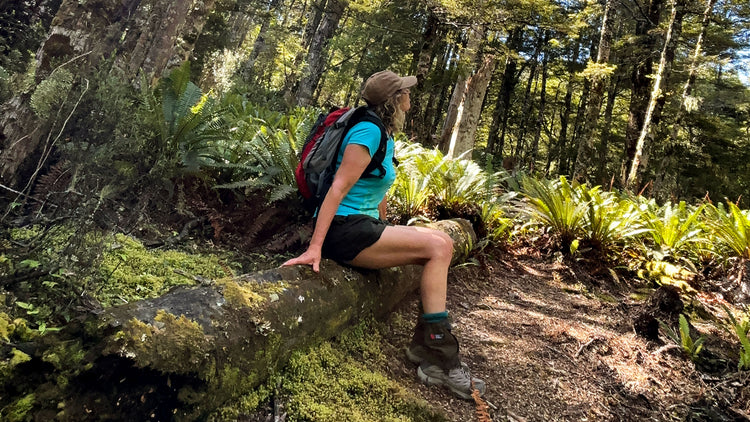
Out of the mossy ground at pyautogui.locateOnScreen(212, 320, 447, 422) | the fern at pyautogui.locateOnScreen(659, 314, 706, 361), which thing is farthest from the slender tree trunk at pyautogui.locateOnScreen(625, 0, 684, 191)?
the mossy ground at pyautogui.locateOnScreen(212, 320, 447, 422)

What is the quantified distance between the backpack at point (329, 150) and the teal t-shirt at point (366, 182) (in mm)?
37

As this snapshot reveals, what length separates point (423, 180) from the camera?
5.42 metres

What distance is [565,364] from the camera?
3350 mm

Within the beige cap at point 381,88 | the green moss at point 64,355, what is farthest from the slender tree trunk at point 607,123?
the green moss at point 64,355

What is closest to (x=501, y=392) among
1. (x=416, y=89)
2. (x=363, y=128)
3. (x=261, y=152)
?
(x=363, y=128)

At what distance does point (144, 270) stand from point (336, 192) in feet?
4.60

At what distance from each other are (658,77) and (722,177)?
41.8ft

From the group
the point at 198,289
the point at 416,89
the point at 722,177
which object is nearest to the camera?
the point at 198,289

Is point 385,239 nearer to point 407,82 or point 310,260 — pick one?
point 310,260

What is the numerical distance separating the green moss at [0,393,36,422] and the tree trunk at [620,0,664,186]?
1406cm

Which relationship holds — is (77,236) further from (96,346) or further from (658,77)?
(658,77)

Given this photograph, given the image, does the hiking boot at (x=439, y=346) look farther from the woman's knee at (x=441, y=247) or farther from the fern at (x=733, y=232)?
the fern at (x=733, y=232)

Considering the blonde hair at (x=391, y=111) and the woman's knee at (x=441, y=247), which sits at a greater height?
the blonde hair at (x=391, y=111)

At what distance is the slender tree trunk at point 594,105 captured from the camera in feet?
32.6
